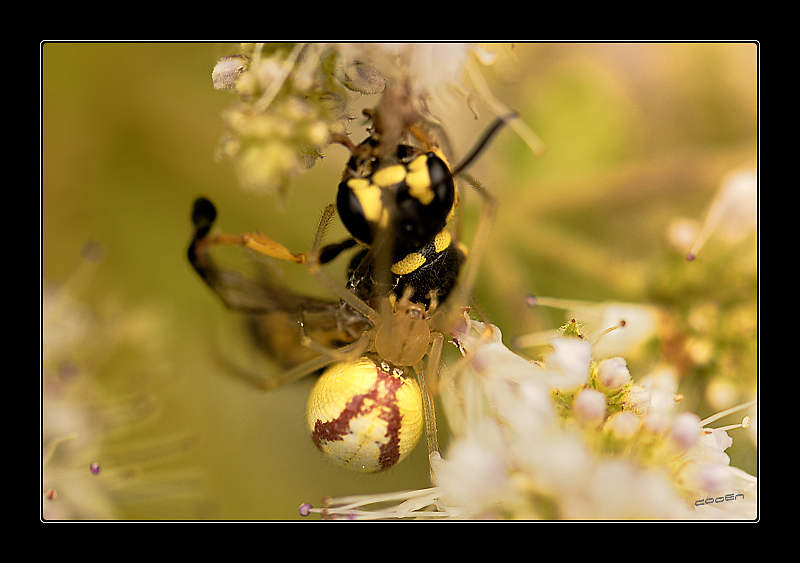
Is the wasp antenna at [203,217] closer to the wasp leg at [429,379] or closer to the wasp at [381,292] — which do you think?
the wasp at [381,292]

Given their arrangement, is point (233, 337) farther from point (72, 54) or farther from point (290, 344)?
point (72, 54)

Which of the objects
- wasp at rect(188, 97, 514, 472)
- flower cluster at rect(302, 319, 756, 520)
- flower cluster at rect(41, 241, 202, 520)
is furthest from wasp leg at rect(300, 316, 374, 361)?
flower cluster at rect(41, 241, 202, 520)

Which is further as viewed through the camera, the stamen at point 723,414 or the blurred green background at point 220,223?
the blurred green background at point 220,223

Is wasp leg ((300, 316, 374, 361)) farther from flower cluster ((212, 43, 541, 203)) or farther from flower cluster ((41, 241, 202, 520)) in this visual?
flower cluster ((41, 241, 202, 520))

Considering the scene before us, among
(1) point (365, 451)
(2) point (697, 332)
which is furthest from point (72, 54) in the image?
(2) point (697, 332)

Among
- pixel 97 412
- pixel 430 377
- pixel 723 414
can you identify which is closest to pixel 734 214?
pixel 723 414

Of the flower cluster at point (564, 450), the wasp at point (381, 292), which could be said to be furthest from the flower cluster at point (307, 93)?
the flower cluster at point (564, 450)
